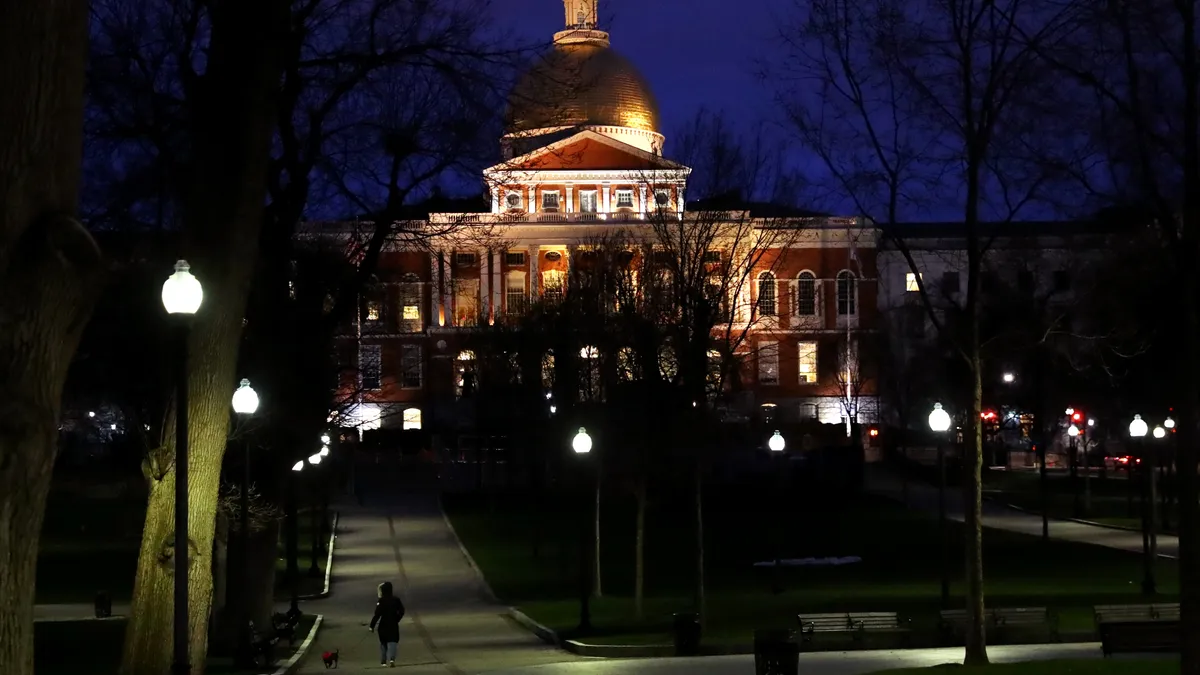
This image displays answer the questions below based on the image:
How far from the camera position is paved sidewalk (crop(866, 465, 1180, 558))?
49731 mm

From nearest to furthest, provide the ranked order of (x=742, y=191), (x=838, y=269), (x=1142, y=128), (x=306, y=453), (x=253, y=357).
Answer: (x=1142, y=128), (x=253, y=357), (x=306, y=453), (x=742, y=191), (x=838, y=269)

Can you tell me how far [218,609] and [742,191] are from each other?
13835 mm

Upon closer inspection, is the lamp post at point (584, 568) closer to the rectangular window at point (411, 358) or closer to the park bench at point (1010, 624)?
the park bench at point (1010, 624)

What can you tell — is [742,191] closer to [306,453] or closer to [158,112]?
[306,453]

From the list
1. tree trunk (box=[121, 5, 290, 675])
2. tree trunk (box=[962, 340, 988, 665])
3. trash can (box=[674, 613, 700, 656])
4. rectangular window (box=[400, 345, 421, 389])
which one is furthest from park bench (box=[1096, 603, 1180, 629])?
rectangular window (box=[400, 345, 421, 389])

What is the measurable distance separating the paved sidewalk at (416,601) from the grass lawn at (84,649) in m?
1.59

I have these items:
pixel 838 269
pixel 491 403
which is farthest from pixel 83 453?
pixel 838 269

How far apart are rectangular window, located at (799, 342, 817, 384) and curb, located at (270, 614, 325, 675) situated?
71.1 meters

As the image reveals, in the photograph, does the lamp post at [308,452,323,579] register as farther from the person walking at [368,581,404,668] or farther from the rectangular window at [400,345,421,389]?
the rectangular window at [400,345,421,389]

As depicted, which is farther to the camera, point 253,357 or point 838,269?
point 838,269

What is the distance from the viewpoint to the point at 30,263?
25.4ft

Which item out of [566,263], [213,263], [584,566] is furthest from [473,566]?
[566,263]

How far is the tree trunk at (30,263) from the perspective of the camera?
766 centimetres

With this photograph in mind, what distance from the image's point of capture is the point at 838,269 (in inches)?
4011
